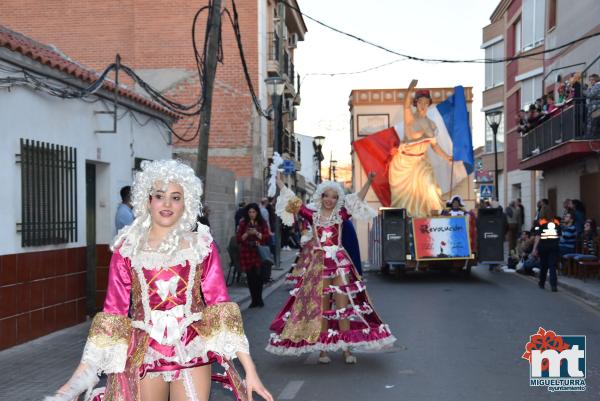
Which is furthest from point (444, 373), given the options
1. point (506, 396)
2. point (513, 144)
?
point (513, 144)

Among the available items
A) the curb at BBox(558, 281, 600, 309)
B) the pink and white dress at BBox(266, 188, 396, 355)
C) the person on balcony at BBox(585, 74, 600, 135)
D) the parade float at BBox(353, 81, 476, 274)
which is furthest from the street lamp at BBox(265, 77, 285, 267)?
the pink and white dress at BBox(266, 188, 396, 355)

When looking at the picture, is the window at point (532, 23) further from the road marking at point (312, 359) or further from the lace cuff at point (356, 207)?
the road marking at point (312, 359)

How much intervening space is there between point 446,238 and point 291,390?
9.64 metres

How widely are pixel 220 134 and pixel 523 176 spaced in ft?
50.3

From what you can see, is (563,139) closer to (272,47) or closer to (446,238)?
(446,238)

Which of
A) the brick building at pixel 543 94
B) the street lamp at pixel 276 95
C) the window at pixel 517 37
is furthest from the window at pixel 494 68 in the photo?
the street lamp at pixel 276 95

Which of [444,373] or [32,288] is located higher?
[32,288]

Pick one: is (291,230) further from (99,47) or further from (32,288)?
(32,288)

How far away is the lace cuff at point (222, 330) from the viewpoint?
12.0 feet

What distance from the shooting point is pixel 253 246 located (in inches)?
489

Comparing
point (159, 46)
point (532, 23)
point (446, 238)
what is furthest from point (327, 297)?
point (532, 23)

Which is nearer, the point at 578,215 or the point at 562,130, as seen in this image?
the point at 578,215

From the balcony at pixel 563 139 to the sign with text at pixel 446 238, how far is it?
15.6 ft

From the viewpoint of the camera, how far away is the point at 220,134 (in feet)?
79.3
